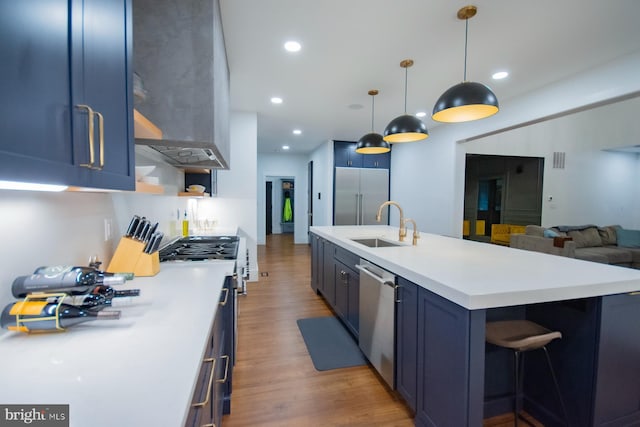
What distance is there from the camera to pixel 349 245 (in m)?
2.53

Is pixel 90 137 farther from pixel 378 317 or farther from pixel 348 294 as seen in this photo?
pixel 348 294

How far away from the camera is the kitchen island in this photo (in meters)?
1.23

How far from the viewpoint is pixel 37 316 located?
875mm

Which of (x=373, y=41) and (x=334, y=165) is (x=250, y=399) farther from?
(x=334, y=165)

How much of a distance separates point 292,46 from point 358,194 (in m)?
4.30

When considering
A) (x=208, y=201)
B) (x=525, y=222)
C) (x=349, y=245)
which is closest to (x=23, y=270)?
(x=349, y=245)

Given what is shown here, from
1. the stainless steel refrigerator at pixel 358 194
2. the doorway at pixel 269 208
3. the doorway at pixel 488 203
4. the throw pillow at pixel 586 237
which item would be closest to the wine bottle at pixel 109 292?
the stainless steel refrigerator at pixel 358 194

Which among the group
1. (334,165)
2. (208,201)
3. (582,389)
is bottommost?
(582,389)

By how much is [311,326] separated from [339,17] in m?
2.87

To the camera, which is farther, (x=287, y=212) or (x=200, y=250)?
(x=287, y=212)

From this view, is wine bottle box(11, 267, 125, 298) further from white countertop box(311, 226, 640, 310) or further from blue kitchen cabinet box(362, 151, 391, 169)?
blue kitchen cabinet box(362, 151, 391, 169)

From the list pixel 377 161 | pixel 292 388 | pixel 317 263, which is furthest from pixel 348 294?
pixel 377 161

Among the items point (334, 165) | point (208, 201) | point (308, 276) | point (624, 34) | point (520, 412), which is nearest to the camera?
point (520, 412)

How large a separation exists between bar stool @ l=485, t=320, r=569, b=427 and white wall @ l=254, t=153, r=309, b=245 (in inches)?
277
